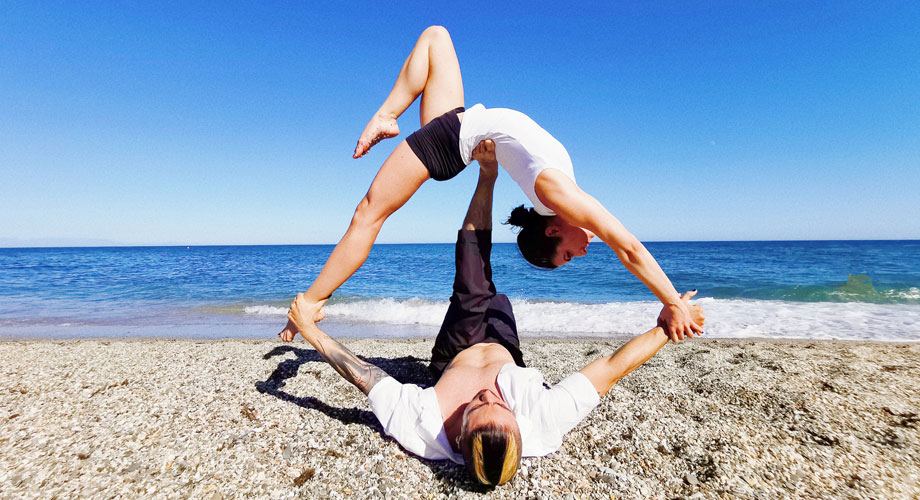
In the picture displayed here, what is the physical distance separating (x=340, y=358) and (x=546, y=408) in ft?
5.55

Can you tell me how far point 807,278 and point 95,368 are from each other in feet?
93.1

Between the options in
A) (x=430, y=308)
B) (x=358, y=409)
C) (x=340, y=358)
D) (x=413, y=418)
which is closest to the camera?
(x=413, y=418)

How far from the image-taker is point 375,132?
3262 millimetres

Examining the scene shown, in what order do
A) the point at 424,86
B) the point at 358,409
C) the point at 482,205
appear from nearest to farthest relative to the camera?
1. the point at 424,86
2. the point at 358,409
3. the point at 482,205

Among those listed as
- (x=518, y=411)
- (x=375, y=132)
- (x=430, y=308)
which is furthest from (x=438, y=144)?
(x=430, y=308)

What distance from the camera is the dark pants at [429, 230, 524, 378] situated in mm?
3969

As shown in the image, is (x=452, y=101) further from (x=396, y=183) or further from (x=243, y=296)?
(x=243, y=296)

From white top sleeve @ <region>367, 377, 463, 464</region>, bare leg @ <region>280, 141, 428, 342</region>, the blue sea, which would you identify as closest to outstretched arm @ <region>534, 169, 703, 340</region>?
bare leg @ <region>280, 141, 428, 342</region>

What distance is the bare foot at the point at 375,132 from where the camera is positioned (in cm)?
327

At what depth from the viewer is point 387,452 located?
3.09m

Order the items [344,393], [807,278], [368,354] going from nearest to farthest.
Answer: [344,393] → [368,354] → [807,278]

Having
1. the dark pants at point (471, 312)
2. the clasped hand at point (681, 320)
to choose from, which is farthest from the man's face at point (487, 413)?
the clasped hand at point (681, 320)

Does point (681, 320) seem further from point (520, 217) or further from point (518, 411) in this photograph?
point (520, 217)

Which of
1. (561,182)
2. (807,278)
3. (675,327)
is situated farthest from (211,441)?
(807,278)
